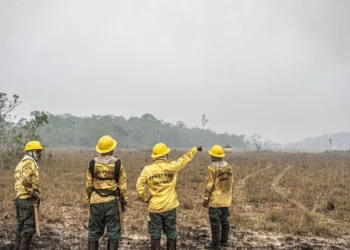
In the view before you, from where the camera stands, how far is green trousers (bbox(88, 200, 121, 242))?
15.3 ft

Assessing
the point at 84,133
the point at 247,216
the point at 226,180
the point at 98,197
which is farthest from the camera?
the point at 84,133

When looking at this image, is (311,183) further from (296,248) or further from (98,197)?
(98,197)

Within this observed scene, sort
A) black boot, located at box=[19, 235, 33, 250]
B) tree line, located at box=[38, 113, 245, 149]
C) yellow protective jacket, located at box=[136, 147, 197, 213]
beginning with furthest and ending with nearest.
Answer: tree line, located at box=[38, 113, 245, 149] < black boot, located at box=[19, 235, 33, 250] < yellow protective jacket, located at box=[136, 147, 197, 213]

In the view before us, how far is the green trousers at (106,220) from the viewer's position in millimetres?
4664

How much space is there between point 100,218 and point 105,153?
963 mm

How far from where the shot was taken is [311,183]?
14.6 meters

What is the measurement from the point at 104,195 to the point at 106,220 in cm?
38

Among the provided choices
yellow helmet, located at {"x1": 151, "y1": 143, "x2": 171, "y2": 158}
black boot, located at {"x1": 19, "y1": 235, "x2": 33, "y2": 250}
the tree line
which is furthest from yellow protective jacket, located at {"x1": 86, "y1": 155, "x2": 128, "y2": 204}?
the tree line

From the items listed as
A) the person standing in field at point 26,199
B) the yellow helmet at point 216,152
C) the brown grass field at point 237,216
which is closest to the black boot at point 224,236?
the brown grass field at point 237,216

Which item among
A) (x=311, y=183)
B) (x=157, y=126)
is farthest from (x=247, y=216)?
(x=157, y=126)

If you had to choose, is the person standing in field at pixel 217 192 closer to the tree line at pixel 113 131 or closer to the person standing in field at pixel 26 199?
the person standing in field at pixel 26 199

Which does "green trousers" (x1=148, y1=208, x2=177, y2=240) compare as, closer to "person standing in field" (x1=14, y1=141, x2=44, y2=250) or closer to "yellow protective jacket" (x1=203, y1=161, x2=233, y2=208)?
"yellow protective jacket" (x1=203, y1=161, x2=233, y2=208)

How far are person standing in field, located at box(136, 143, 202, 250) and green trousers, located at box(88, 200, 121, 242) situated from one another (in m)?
0.47

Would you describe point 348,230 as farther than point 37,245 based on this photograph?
Yes
